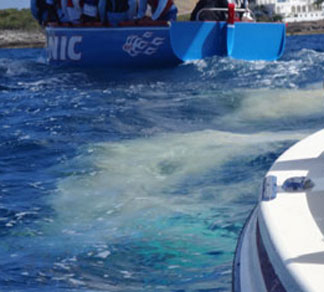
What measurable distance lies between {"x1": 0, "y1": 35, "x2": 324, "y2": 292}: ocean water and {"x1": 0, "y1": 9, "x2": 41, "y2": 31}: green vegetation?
49186 mm

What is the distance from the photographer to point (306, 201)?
2281mm

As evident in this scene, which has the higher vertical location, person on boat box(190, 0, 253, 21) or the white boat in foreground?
the white boat in foreground

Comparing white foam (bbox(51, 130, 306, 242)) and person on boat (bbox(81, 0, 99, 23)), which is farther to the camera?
person on boat (bbox(81, 0, 99, 23))

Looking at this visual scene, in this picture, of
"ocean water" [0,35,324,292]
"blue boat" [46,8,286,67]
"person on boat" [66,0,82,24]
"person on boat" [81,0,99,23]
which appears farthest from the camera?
"person on boat" [66,0,82,24]

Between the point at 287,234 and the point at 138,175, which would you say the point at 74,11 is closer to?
the point at 138,175

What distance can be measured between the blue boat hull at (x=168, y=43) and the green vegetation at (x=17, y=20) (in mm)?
44665

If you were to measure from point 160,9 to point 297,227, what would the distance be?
551 inches

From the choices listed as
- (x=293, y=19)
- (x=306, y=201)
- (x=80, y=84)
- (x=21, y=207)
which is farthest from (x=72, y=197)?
(x=293, y=19)

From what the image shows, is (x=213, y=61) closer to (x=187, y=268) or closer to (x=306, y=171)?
(x=187, y=268)

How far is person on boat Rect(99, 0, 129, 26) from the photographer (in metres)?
16.1

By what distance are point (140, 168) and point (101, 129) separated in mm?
2266

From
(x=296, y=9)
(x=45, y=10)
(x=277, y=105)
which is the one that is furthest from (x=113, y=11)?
(x=296, y=9)

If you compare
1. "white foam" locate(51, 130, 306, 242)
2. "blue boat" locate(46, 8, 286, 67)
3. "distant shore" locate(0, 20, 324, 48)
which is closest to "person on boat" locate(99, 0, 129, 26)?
"blue boat" locate(46, 8, 286, 67)

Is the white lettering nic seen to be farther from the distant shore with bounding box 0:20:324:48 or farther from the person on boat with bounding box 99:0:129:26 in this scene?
the distant shore with bounding box 0:20:324:48
